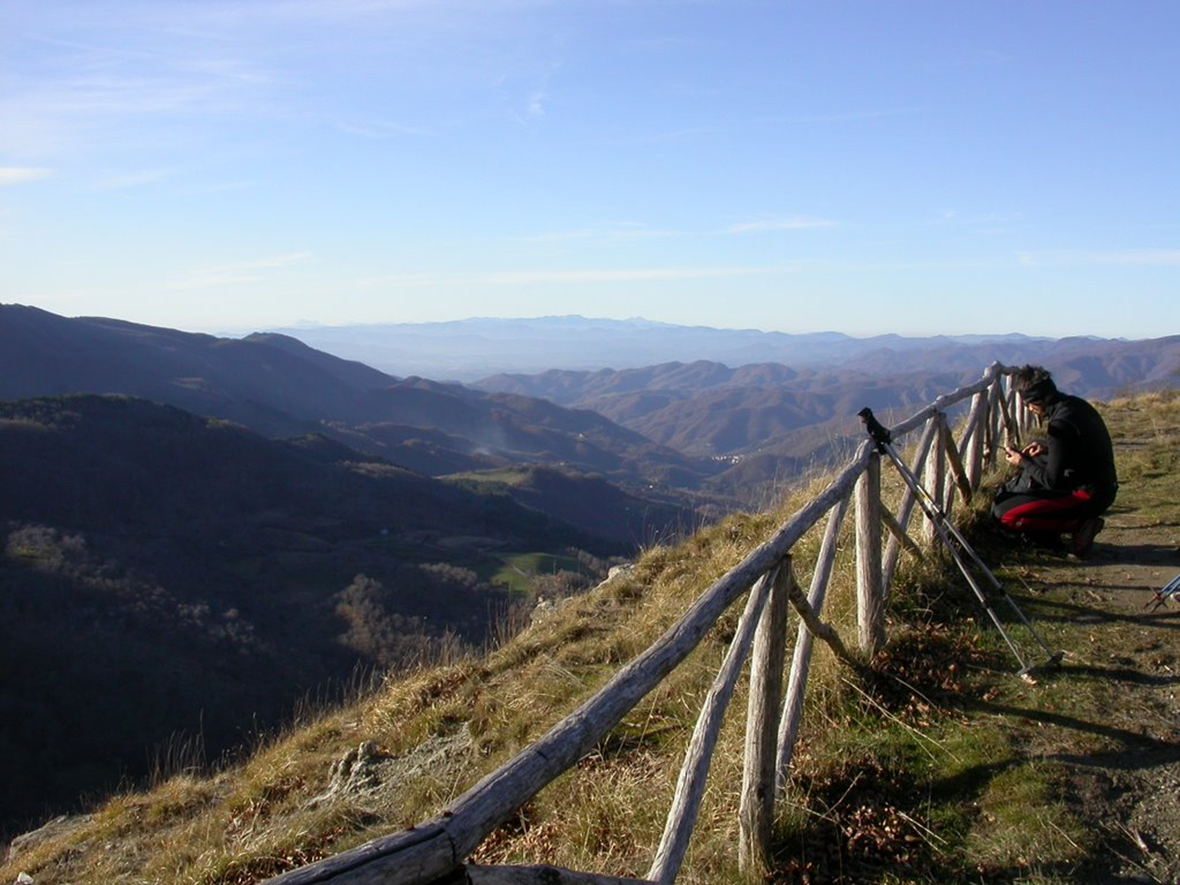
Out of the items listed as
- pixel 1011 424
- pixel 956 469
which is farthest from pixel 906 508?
pixel 1011 424

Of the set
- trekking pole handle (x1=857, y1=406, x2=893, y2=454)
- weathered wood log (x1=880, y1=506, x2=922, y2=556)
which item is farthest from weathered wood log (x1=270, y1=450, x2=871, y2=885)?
weathered wood log (x1=880, y1=506, x2=922, y2=556)

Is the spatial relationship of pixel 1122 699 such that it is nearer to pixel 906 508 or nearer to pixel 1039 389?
pixel 906 508

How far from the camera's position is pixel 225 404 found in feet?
593

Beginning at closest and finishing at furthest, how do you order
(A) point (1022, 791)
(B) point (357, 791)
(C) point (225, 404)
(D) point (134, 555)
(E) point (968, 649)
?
(A) point (1022, 791) < (E) point (968, 649) < (B) point (357, 791) < (D) point (134, 555) < (C) point (225, 404)

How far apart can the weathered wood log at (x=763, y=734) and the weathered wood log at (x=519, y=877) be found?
4.23ft

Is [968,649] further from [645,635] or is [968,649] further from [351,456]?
[351,456]

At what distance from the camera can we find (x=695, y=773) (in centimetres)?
339

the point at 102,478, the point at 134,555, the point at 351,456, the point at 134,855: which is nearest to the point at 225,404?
the point at 351,456

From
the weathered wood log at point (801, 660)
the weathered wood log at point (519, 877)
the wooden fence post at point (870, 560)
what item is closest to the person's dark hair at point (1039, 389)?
the wooden fence post at point (870, 560)

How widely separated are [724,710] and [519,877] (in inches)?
52.0

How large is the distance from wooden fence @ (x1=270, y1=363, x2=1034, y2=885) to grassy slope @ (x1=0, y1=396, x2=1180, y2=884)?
0.28 meters

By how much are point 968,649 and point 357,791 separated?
455 centimetres

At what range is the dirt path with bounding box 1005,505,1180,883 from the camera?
379cm

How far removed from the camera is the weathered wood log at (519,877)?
7.51 ft
